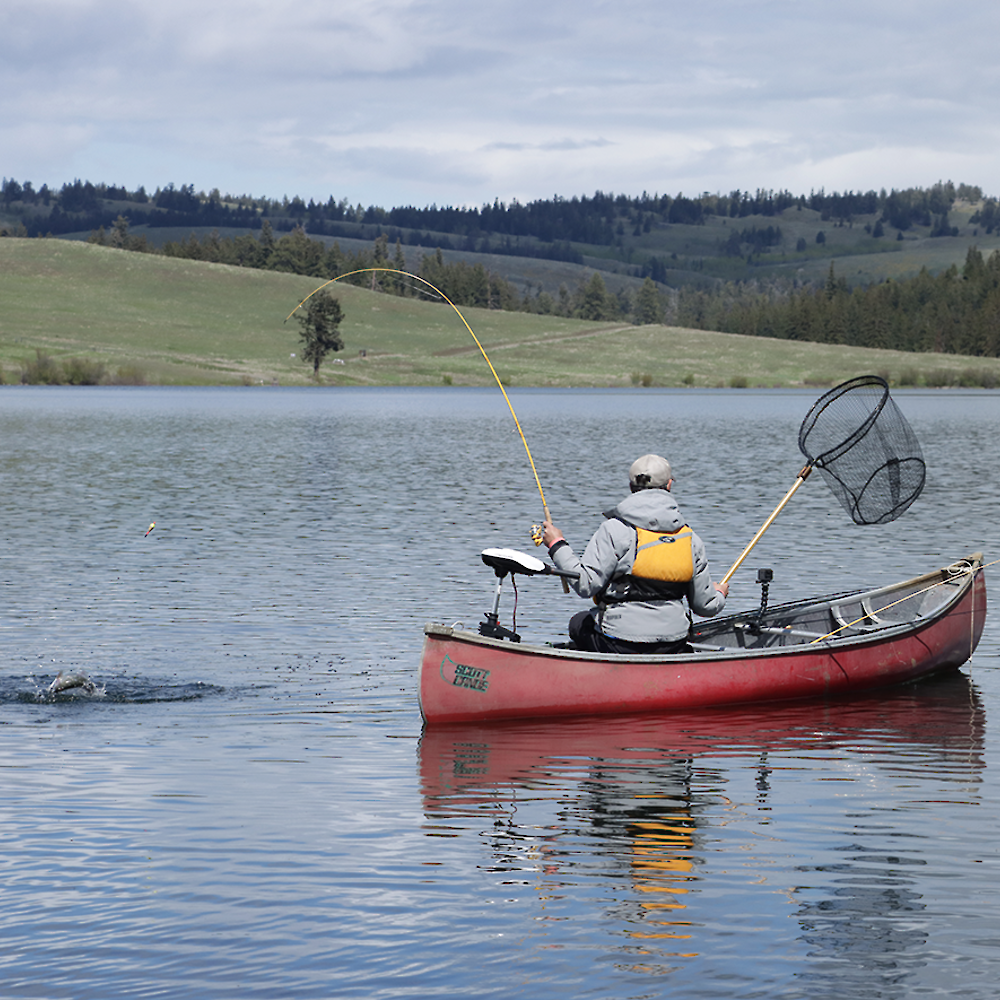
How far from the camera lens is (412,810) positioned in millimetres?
10531

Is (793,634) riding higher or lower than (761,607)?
lower

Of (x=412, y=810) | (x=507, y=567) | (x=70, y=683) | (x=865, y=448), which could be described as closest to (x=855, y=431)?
(x=865, y=448)

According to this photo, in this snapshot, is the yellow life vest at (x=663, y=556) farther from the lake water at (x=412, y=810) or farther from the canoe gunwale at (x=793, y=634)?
the lake water at (x=412, y=810)

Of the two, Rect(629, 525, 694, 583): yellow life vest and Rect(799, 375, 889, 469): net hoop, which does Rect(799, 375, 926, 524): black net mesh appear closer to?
Rect(799, 375, 889, 469): net hoop

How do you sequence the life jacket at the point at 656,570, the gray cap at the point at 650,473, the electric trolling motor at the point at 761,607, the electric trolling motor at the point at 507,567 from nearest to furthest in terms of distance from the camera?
the electric trolling motor at the point at 507,567 → the gray cap at the point at 650,473 → the life jacket at the point at 656,570 → the electric trolling motor at the point at 761,607

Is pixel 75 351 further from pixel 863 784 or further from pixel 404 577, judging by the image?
pixel 863 784

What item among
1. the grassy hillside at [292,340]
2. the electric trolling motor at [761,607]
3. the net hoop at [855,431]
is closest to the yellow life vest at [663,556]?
the electric trolling motor at [761,607]

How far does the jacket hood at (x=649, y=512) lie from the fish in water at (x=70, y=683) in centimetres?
521

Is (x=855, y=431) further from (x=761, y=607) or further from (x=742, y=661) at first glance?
(x=742, y=661)

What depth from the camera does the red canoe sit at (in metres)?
13.0

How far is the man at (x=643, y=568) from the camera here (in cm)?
1258

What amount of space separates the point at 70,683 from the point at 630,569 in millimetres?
5320

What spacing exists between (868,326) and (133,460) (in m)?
166

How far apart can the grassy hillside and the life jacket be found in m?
110
